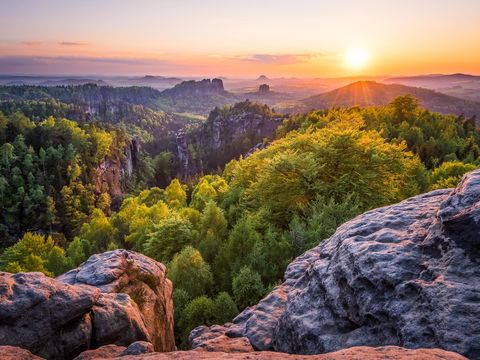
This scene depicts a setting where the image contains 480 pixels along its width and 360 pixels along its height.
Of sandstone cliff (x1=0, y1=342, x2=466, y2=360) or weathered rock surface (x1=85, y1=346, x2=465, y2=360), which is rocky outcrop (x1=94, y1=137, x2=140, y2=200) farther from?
weathered rock surface (x1=85, y1=346, x2=465, y2=360)

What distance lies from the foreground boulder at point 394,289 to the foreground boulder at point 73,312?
268cm

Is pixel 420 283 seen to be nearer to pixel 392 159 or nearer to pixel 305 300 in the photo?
pixel 305 300

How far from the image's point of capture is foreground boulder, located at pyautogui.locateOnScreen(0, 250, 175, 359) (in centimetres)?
923

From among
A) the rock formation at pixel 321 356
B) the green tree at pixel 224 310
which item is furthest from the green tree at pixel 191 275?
the rock formation at pixel 321 356

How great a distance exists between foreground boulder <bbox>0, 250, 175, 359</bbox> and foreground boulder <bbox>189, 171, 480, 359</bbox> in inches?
106

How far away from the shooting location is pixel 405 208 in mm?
10656

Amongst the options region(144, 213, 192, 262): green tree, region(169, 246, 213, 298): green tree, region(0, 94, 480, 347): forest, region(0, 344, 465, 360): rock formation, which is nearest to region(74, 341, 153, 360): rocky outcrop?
region(0, 344, 465, 360): rock formation

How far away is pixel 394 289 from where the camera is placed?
7684mm

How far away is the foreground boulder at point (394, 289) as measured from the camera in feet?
22.1

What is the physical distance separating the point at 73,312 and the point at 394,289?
341 inches

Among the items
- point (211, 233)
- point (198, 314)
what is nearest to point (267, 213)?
point (211, 233)

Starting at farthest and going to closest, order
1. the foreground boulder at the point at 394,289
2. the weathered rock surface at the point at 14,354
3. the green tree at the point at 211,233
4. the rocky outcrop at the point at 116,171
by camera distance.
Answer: the rocky outcrop at the point at 116,171 → the green tree at the point at 211,233 → the weathered rock surface at the point at 14,354 → the foreground boulder at the point at 394,289

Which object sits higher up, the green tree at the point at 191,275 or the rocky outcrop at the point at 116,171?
the green tree at the point at 191,275

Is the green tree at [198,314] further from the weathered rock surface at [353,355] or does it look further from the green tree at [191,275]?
the weathered rock surface at [353,355]
